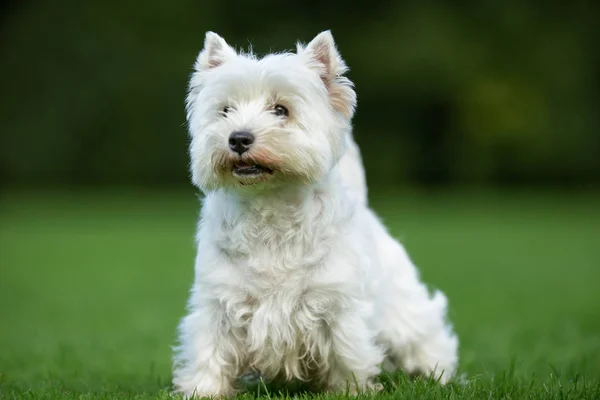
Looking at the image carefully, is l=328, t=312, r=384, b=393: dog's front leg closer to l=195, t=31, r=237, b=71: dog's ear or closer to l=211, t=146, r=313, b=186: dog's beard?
l=211, t=146, r=313, b=186: dog's beard

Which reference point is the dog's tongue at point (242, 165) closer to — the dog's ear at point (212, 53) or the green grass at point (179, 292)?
the dog's ear at point (212, 53)

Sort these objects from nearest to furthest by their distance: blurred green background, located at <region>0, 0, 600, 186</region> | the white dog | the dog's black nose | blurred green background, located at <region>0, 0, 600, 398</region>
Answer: the dog's black nose, the white dog, blurred green background, located at <region>0, 0, 600, 398</region>, blurred green background, located at <region>0, 0, 600, 186</region>

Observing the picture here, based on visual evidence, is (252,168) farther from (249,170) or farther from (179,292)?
(179,292)

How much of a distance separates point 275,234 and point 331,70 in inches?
38.4

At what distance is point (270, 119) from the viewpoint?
4.89 m

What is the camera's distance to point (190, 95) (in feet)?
17.6

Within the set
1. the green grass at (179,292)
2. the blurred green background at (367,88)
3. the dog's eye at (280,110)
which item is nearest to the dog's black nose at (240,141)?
the dog's eye at (280,110)

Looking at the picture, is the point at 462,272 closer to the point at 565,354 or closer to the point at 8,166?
the point at 565,354

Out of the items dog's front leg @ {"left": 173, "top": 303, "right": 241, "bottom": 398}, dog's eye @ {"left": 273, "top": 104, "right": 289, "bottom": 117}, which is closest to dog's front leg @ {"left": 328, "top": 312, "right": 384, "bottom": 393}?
dog's front leg @ {"left": 173, "top": 303, "right": 241, "bottom": 398}

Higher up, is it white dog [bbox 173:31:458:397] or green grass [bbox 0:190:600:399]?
white dog [bbox 173:31:458:397]

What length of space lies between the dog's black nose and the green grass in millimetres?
1384

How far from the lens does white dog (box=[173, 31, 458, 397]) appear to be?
16.1ft

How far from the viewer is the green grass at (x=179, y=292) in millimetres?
5859

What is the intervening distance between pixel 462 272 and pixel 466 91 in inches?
818
